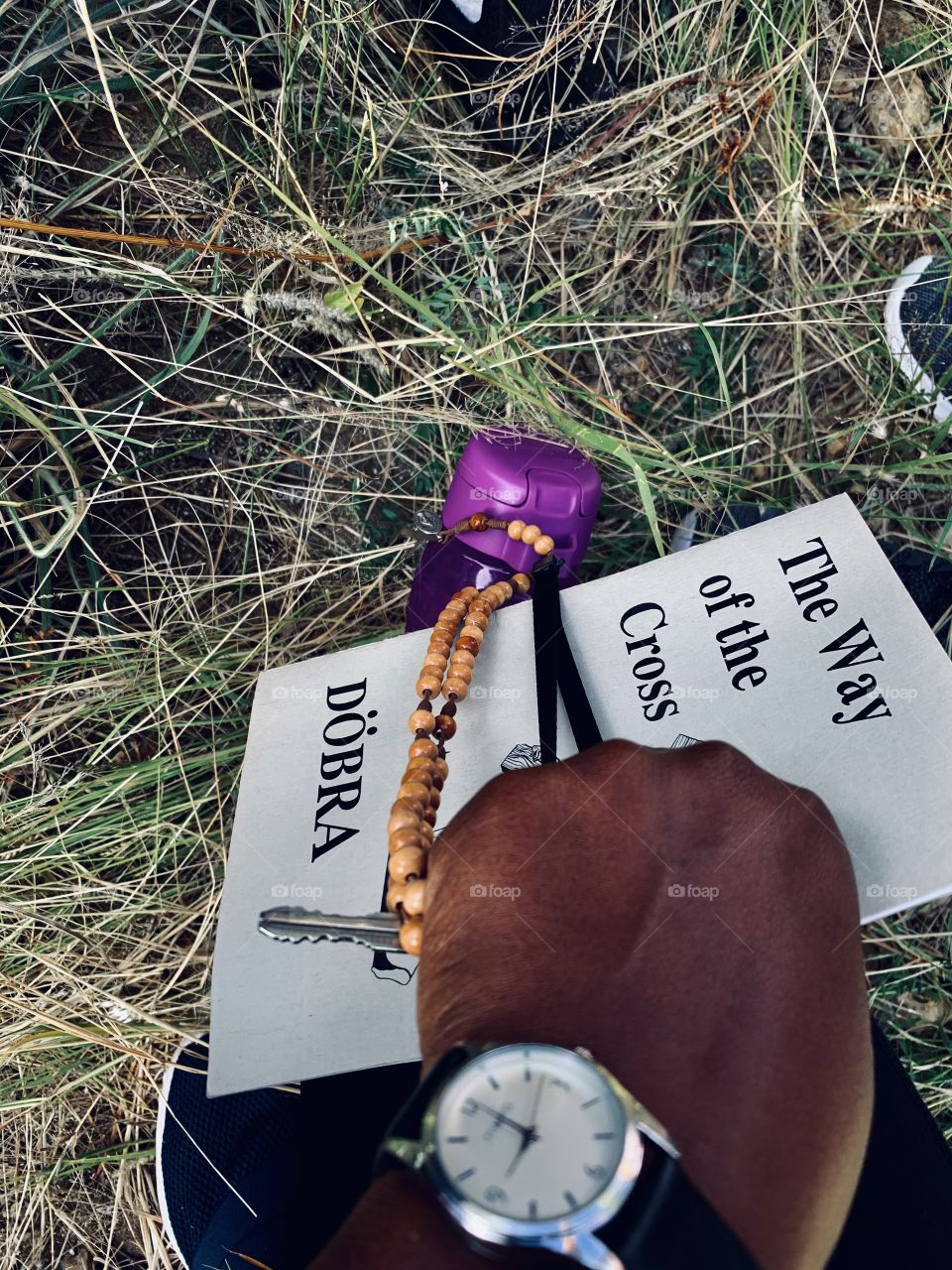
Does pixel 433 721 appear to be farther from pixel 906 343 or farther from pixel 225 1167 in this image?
pixel 906 343

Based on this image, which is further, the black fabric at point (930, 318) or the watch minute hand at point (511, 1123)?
the black fabric at point (930, 318)

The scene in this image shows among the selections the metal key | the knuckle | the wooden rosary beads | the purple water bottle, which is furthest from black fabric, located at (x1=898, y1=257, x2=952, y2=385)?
the metal key

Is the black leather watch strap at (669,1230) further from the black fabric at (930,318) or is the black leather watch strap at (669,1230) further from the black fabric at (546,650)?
the black fabric at (930,318)

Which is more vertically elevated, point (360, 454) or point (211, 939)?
point (360, 454)

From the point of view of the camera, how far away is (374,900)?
105 cm

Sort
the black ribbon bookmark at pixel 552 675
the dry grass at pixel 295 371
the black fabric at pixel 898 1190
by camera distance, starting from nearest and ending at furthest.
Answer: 1. the black fabric at pixel 898 1190
2. the black ribbon bookmark at pixel 552 675
3. the dry grass at pixel 295 371

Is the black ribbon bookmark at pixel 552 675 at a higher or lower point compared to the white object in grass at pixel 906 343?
lower

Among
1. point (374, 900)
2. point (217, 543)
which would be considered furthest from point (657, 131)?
point (374, 900)

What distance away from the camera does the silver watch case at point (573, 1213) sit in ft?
1.76

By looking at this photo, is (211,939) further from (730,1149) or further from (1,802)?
(730,1149)

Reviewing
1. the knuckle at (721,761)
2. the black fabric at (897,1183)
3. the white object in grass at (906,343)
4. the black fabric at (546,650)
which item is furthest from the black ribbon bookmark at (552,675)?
the white object in grass at (906,343)

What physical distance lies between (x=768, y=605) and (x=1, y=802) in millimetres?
1110

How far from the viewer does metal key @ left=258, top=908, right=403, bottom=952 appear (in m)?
0.80

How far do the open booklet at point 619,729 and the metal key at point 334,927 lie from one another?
194 millimetres
